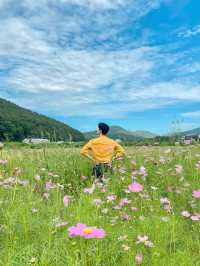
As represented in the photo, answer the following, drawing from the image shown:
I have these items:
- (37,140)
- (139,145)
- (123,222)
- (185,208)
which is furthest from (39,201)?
(139,145)

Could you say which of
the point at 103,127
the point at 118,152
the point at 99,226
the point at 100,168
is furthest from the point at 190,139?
the point at 99,226

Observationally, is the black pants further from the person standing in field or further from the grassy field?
the grassy field

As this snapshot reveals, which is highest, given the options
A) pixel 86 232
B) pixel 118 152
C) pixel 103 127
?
pixel 103 127

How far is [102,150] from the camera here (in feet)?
27.7

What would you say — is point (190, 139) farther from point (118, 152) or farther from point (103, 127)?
point (103, 127)

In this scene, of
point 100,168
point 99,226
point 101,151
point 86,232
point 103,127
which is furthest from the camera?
point 103,127

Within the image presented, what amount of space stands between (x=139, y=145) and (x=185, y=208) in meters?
5.42

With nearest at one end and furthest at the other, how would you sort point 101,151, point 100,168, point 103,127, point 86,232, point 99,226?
point 86,232 → point 99,226 → point 100,168 → point 101,151 → point 103,127

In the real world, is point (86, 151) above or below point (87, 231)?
above

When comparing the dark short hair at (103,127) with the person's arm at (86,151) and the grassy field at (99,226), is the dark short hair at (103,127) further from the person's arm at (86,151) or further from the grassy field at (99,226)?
the grassy field at (99,226)

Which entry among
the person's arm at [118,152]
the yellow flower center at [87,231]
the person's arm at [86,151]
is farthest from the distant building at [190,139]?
the yellow flower center at [87,231]

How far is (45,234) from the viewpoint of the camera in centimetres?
369

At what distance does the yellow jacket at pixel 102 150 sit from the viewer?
27.6 feet

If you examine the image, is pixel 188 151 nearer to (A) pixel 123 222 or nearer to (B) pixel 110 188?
(B) pixel 110 188
